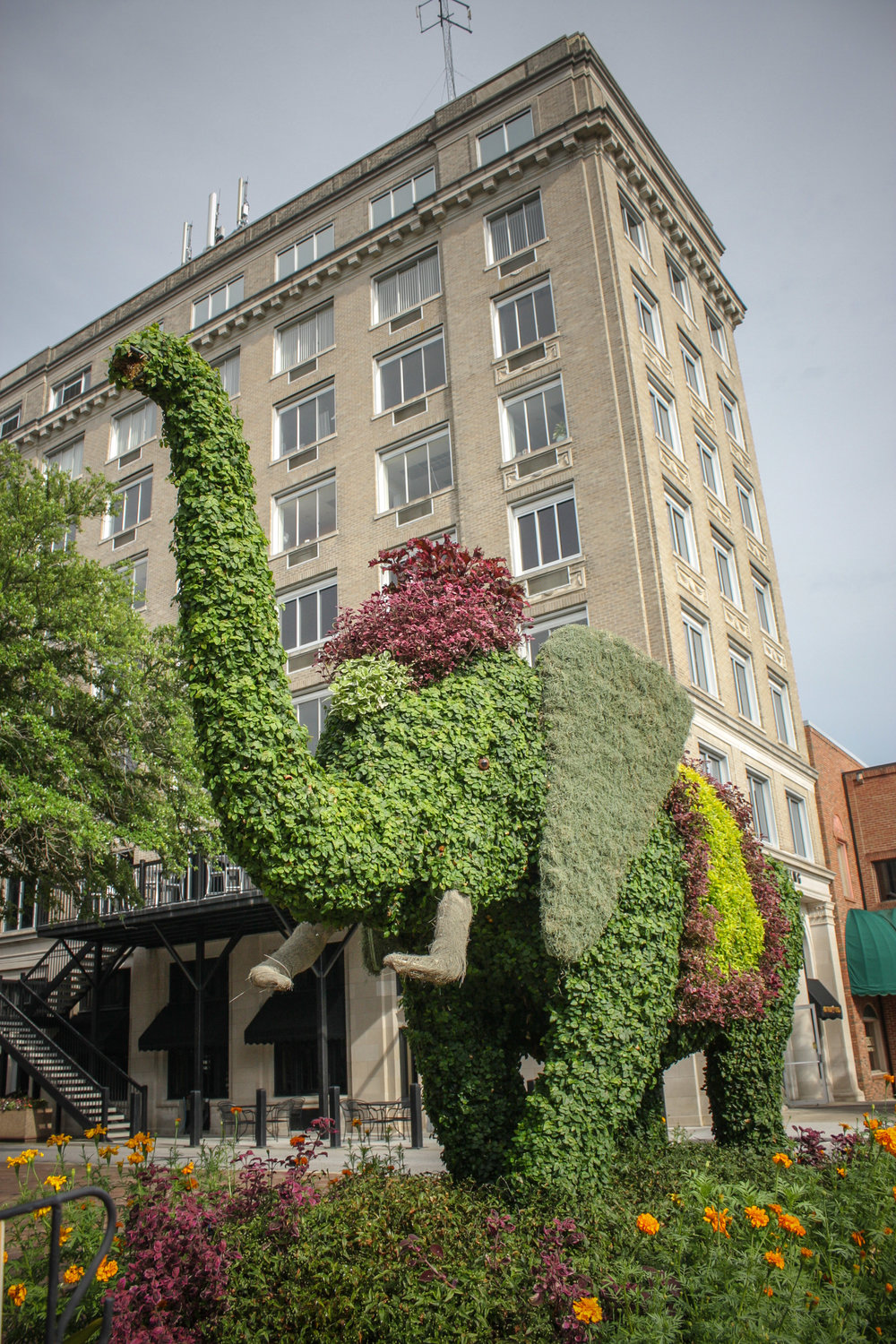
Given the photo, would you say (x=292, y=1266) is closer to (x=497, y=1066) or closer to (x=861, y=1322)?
(x=497, y=1066)

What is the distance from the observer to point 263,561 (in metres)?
6.32

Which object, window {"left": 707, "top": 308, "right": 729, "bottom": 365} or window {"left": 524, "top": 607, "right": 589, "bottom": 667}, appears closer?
window {"left": 524, "top": 607, "right": 589, "bottom": 667}

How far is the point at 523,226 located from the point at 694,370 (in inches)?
246

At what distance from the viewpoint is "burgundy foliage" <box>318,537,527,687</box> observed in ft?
23.9

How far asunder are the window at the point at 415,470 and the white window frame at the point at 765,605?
9336 mm

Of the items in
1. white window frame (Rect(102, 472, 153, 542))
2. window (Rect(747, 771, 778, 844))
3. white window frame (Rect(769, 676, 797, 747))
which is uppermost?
white window frame (Rect(102, 472, 153, 542))

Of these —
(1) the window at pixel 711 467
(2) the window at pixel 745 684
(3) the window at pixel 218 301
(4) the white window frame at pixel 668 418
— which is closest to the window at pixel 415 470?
(4) the white window frame at pixel 668 418

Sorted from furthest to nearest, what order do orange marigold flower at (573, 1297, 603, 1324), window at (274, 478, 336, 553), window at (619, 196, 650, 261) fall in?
1. window at (274, 478, 336, 553)
2. window at (619, 196, 650, 261)
3. orange marigold flower at (573, 1297, 603, 1324)

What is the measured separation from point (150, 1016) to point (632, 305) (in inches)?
826

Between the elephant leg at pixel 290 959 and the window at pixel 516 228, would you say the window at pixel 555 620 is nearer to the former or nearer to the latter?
the window at pixel 516 228

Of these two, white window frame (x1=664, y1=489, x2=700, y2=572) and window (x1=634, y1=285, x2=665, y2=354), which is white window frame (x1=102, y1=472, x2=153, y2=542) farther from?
white window frame (x1=664, y1=489, x2=700, y2=572)

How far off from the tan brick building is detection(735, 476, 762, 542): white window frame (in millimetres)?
94

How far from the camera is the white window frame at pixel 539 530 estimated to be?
21.5 meters

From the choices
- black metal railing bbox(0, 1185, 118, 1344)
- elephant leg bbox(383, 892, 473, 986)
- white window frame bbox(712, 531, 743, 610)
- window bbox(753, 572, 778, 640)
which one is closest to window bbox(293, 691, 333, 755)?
white window frame bbox(712, 531, 743, 610)
